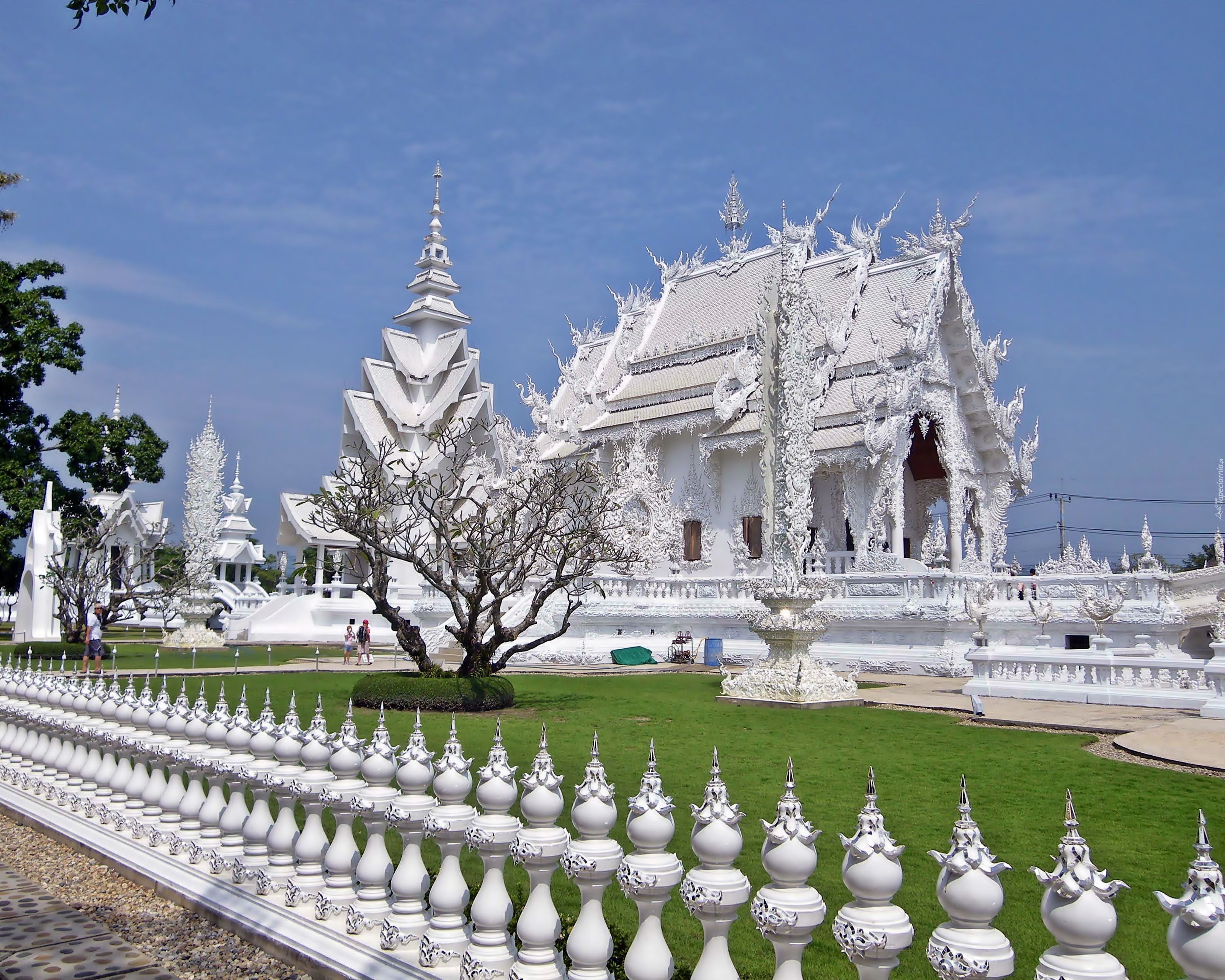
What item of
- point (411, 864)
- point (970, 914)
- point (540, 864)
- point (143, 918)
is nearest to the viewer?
point (970, 914)

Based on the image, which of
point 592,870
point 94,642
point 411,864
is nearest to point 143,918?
point 411,864

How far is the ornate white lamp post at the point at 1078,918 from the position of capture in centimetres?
217

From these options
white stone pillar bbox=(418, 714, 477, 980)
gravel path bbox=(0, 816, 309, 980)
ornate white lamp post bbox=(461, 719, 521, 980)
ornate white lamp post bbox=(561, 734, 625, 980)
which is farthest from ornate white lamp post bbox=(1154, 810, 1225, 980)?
gravel path bbox=(0, 816, 309, 980)

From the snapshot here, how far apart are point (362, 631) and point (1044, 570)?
16730 mm

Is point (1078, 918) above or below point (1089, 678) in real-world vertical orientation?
above

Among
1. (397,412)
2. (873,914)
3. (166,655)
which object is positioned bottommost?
(166,655)

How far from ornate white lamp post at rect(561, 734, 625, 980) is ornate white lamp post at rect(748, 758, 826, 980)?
0.64 metres

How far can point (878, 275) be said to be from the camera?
2919 cm

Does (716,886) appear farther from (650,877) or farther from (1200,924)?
(1200,924)

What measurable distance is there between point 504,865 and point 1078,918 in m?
2.50

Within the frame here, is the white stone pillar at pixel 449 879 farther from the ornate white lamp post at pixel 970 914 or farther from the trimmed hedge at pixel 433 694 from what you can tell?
the trimmed hedge at pixel 433 694

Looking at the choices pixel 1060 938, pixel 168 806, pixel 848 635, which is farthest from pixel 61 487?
pixel 1060 938

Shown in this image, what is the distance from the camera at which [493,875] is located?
365 centimetres

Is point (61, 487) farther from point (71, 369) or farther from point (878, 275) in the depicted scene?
point (878, 275)
